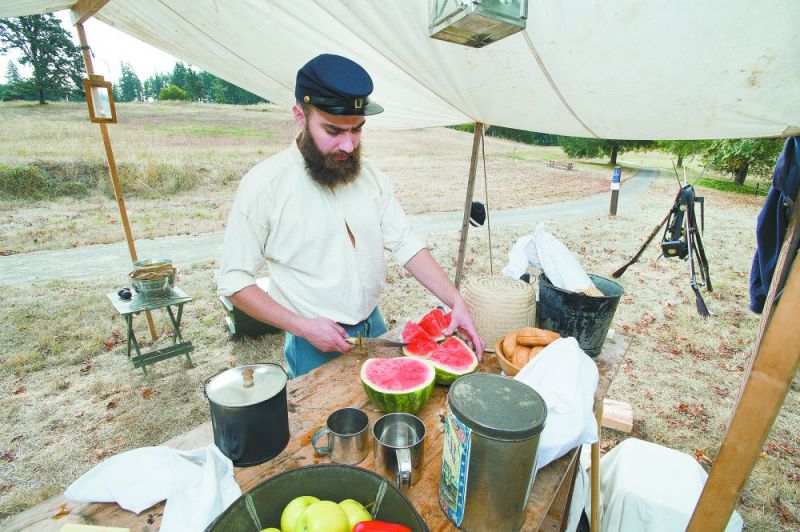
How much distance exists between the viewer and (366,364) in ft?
6.36

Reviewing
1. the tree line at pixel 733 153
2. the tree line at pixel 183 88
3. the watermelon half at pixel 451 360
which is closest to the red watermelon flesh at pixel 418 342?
the watermelon half at pixel 451 360

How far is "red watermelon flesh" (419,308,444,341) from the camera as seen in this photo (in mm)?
2291

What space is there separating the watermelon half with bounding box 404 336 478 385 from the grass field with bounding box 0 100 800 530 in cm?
155

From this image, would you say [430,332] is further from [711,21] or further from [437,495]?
[711,21]

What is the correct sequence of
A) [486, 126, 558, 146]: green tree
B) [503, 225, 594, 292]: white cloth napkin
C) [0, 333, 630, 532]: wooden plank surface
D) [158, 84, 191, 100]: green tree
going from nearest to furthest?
[0, 333, 630, 532]: wooden plank surface
[503, 225, 594, 292]: white cloth napkin
[486, 126, 558, 146]: green tree
[158, 84, 191, 100]: green tree

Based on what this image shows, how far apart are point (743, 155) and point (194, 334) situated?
27.9m

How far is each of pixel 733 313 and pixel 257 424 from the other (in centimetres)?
843

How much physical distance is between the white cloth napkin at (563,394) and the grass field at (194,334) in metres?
1.85

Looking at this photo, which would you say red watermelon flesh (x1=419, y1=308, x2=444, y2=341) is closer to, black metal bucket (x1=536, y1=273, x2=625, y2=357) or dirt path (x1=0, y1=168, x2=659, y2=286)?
black metal bucket (x1=536, y1=273, x2=625, y2=357)

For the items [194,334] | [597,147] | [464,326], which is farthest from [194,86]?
[464,326]

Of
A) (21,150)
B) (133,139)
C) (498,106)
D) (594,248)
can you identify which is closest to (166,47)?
(498,106)

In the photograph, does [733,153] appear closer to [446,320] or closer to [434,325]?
[446,320]

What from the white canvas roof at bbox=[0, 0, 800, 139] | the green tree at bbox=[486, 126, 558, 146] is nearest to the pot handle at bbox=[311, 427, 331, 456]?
the white canvas roof at bbox=[0, 0, 800, 139]

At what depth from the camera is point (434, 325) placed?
2348 millimetres
